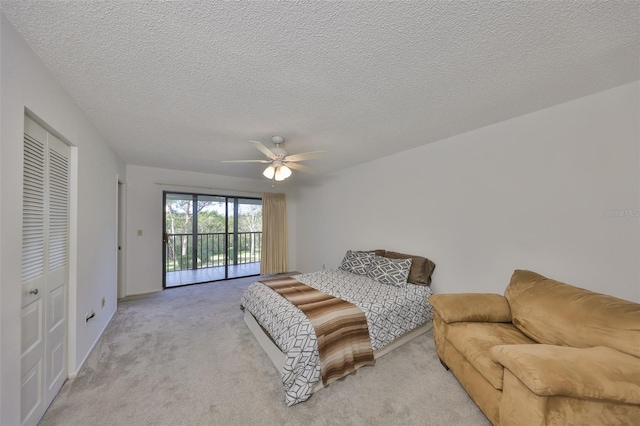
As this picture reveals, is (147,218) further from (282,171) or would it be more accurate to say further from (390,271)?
(390,271)

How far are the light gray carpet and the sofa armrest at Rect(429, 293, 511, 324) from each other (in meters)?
0.54

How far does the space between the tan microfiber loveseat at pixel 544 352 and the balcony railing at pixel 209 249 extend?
4.54m

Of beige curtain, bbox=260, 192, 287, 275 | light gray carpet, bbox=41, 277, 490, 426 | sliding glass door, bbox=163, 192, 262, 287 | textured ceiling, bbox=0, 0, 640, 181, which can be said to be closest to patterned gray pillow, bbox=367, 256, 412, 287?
light gray carpet, bbox=41, 277, 490, 426

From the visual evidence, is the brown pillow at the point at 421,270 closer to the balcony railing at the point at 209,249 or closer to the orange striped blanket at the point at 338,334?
the orange striped blanket at the point at 338,334

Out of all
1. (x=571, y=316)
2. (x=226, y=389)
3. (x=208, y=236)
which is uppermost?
(x=208, y=236)

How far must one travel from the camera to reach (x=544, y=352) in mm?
1298

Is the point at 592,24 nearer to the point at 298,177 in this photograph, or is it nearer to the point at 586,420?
the point at 586,420

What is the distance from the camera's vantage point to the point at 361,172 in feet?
13.4

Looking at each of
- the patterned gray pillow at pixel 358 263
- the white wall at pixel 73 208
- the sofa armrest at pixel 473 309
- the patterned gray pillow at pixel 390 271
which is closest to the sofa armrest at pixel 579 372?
the sofa armrest at pixel 473 309

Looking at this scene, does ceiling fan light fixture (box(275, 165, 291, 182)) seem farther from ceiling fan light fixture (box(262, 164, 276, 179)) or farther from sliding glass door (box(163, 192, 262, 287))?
sliding glass door (box(163, 192, 262, 287))

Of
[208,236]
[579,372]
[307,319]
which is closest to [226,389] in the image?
[307,319]

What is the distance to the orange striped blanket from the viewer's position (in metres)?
1.85

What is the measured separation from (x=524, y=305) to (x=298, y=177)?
424 cm

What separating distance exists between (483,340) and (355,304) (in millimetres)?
1045
